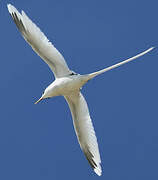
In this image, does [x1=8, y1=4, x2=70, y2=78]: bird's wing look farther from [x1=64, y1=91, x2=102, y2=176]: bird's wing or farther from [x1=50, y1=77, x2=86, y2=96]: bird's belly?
[x1=64, y1=91, x2=102, y2=176]: bird's wing

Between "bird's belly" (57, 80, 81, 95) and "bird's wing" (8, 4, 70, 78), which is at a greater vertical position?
"bird's wing" (8, 4, 70, 78)

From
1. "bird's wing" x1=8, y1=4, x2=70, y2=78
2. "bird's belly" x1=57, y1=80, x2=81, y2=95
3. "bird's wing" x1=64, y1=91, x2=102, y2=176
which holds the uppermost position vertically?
"bird's wing" x1=8, y1=4, x2=70, y2=78

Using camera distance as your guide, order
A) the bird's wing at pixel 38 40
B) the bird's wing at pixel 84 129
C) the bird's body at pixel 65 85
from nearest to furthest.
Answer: the bird's wing at pixel 38 40, the bird's body at pixel 65 85, the bird's wing at pixel 84 129

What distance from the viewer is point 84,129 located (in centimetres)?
2309

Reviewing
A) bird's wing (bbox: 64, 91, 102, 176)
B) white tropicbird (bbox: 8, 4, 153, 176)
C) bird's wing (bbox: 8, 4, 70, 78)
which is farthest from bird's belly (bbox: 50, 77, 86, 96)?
bird's wing (bbox: 64, 91, 102, 176)

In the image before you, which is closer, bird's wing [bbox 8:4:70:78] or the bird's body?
bird's wing [bbox 8:4:70:78]

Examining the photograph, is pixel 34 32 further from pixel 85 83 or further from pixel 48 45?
pixel 85 83

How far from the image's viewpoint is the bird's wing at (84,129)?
75.4 ft

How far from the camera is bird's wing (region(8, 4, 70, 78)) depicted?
2123 cm

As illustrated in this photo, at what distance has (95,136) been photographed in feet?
75.5

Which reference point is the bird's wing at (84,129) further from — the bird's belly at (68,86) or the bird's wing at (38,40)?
the bird's wing at (38,40)

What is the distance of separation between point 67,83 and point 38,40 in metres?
1.74

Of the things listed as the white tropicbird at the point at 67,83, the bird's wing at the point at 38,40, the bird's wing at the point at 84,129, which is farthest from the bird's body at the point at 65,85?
the bird's wing at the point at 84,129

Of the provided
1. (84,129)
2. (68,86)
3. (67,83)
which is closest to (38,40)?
(67,83)
